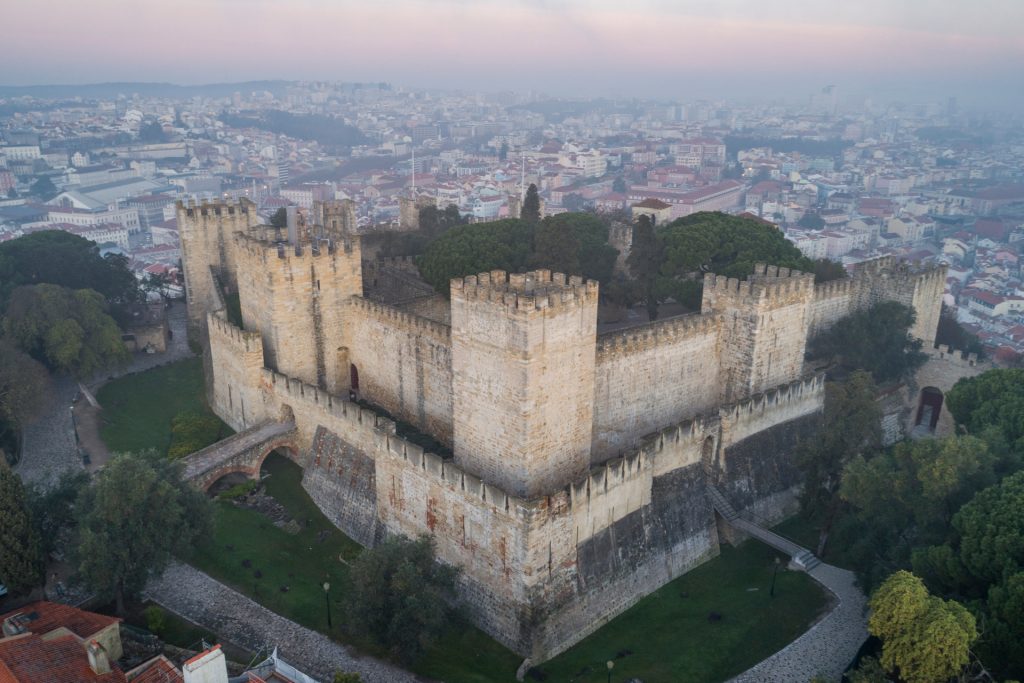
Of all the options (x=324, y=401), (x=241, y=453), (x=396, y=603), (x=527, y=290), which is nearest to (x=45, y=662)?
(x=396, y=603)

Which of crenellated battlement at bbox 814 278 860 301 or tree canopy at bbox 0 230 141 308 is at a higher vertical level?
crenellated battlement at bbox 814 278 860 301

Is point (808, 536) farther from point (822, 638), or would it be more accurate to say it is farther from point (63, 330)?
point (63, 330)

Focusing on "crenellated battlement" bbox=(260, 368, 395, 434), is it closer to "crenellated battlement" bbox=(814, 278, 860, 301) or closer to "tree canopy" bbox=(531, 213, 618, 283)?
"tree canopy" bbox=(531, 213, 618, 283)

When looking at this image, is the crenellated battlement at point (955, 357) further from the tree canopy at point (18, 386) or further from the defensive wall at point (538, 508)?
the tree canopy at point (18, 386)

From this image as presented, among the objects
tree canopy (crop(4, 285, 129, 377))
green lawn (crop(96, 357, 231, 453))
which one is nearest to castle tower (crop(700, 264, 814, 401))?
green lawn (crop(96, 357, 231, 453))

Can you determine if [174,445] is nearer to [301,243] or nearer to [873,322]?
[301,243]

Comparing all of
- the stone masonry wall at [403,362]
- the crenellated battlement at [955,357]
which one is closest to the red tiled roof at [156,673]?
the stone masonry wall at [403,362]
